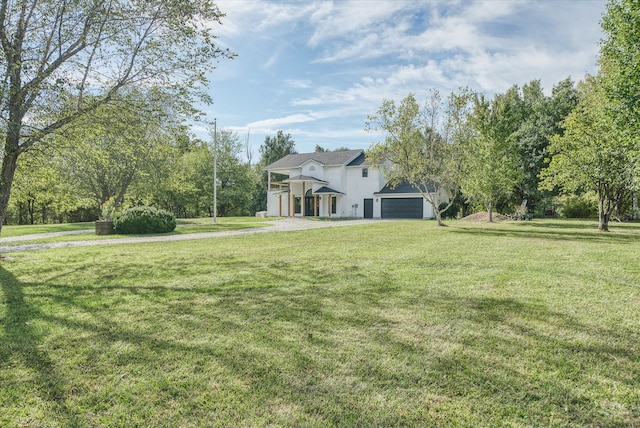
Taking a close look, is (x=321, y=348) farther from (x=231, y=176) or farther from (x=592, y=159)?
(x=231, y=176)

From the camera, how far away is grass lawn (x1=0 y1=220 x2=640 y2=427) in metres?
2.64

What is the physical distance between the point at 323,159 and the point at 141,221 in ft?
79.8

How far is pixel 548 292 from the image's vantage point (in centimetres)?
582

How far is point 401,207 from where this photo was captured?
34375 millimetres

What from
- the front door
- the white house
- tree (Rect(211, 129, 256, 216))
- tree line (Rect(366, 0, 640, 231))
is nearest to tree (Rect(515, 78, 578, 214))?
tree line (Rect(366, 0, 640, 231))

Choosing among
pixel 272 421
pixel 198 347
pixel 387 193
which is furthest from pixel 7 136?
pixel 387 193

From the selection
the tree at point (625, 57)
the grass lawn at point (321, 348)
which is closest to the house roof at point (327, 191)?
the tree at point (625, 57)

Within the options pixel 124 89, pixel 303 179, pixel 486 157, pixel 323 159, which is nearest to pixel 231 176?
pixel 323 159

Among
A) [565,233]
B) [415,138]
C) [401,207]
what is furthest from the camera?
[401,207]

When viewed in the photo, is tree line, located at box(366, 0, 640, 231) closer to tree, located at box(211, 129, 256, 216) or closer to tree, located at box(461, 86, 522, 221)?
tree, located at box(461, 86, 522, 221)

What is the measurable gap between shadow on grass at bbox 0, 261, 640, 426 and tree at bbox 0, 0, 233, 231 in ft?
16.1

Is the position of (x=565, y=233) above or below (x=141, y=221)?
below

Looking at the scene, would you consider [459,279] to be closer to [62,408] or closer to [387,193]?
[62,408]

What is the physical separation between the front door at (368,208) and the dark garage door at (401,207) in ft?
4.01
